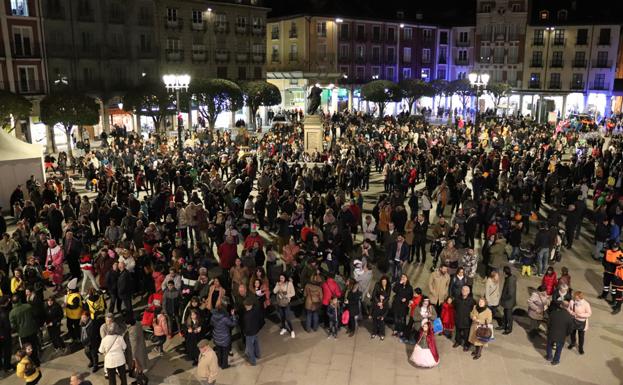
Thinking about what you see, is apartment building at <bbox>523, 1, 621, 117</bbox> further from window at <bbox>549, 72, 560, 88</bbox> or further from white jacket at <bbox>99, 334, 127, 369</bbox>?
white jacket at <bbox>99, 334, 127, 369</bbox>

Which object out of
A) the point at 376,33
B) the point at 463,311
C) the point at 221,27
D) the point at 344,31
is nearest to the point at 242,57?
the point at 221,27

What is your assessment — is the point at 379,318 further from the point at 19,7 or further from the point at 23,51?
the point at 19,7

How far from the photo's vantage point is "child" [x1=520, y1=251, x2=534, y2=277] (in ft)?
48.3

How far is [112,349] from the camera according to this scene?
9.33 metres

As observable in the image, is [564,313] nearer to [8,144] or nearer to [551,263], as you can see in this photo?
[551,263]

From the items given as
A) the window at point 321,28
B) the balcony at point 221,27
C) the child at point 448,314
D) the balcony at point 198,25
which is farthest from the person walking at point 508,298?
the window at point 321,28

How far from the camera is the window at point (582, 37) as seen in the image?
60031 mm

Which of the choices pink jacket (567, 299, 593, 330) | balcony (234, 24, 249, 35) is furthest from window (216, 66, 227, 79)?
pink jacket (567, 299, 593, 330)

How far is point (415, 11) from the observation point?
229 ft

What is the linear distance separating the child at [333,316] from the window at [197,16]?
150 ft

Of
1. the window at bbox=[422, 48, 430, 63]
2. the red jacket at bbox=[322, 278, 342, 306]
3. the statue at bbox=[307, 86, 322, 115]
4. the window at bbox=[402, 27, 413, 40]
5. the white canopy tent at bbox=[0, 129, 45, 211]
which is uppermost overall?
the window at bbox=[402, 27, 413, 40]

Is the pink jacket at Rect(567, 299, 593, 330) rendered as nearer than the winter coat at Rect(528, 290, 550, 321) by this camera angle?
Yes

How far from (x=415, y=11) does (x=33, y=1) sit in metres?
45.5

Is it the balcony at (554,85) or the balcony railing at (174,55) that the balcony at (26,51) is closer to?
the balcony railing at (174,55)
